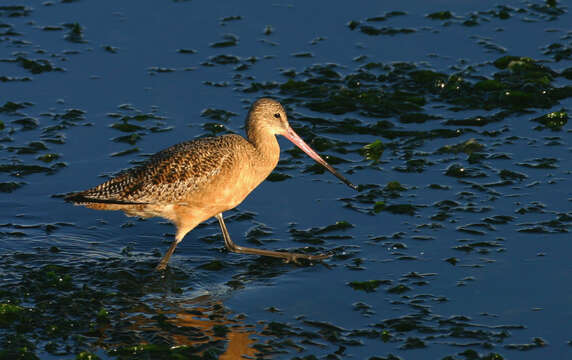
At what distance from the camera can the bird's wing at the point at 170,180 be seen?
7191 millimetres

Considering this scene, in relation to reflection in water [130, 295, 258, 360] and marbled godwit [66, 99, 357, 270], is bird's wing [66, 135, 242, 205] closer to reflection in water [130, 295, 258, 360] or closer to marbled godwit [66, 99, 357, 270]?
marbled godwit [66, 99, 357, 270]

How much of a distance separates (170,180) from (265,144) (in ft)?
2.67

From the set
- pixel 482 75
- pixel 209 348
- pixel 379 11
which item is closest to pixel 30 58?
pixel 379 11

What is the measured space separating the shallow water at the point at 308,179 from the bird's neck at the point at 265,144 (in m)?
0.64

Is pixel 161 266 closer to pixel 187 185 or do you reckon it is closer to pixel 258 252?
pixel 187 185

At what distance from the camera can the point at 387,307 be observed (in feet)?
21.8

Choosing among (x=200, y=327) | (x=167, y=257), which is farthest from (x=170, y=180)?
(x=200, y=327)

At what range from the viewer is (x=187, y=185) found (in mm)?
7188

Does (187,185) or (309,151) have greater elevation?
(309,151)

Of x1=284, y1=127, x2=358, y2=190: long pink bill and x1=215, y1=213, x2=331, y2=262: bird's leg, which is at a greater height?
x1=284, y1=127, x2=358, y2=190: long pink bill

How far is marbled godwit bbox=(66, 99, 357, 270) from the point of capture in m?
7.20

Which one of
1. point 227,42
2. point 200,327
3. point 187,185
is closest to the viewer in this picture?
point 200,327

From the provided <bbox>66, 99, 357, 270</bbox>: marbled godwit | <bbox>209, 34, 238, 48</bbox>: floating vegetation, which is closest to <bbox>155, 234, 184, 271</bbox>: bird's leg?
<bbox>66, 99, 357, 270</bbox>: marbled godwit

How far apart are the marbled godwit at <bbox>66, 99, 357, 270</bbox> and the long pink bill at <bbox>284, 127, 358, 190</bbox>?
43 cm
